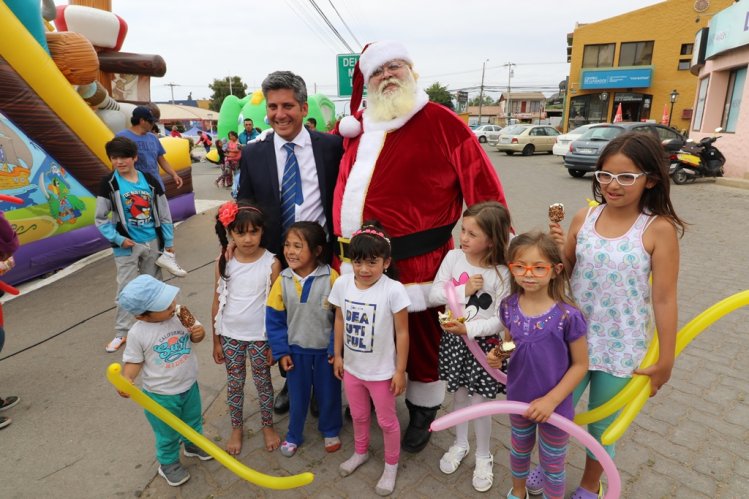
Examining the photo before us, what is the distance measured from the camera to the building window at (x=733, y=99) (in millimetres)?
11953

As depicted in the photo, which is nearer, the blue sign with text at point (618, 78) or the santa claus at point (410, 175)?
the santa claus at point (410, 175)

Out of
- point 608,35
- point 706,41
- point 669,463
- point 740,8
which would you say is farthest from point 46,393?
point 608,35

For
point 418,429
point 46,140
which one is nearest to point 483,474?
point 418,429

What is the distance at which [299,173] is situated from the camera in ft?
8.67

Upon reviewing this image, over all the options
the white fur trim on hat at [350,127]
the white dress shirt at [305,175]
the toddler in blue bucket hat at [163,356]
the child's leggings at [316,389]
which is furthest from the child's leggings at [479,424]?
the white fur trim on hat at [350,127]

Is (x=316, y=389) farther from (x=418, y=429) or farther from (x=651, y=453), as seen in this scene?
(x=651, y=453)

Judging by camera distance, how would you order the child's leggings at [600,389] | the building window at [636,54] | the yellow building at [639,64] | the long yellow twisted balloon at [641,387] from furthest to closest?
the building window at [636,54] < the yellow building at [639,64] < the child's leggings at [600,389] < the long yellow twisted balloon at [641,387]

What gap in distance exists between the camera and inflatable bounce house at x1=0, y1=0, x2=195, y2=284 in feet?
15.3

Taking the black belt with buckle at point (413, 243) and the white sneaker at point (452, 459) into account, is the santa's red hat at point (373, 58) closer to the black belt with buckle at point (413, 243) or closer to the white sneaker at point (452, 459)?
the black belt with buckle at point (413, 243)

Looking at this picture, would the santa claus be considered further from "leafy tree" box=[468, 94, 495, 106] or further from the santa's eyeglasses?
"leafy tree" box=[468, 94, 495, 106]

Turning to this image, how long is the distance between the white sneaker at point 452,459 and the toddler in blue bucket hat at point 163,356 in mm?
1379

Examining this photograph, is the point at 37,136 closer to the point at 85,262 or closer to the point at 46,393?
the point at 85,262

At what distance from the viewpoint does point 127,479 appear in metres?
2.43

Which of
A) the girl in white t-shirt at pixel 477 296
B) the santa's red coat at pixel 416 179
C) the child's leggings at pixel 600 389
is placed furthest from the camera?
the santa's red coat at pixel 416 179
